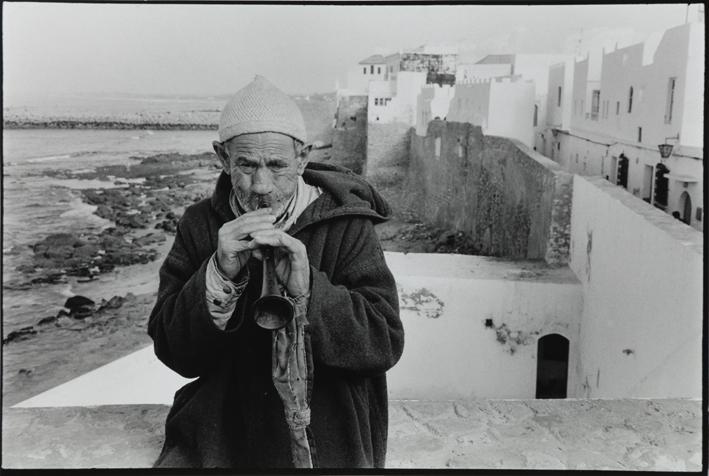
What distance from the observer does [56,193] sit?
502 cm

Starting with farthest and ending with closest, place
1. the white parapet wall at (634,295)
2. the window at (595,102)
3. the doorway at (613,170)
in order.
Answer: the window at (595,102) → the doorway at (613,170) → the white parapet wall at (634,295)

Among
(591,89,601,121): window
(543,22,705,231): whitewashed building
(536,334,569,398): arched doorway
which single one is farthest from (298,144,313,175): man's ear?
(591,89,601,121): window

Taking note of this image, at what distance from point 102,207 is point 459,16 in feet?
10.0

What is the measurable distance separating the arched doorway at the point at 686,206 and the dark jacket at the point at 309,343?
470 cm

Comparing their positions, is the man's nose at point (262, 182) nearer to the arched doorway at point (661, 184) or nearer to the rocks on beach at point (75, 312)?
the rocks on beach at point (75, 312)

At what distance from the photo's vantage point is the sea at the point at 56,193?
4117 millimetres

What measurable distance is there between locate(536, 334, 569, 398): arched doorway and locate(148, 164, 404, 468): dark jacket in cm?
→ 549

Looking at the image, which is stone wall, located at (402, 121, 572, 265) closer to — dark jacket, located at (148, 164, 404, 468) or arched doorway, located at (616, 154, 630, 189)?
arched doorway, located at (616, 154, 630, 189)

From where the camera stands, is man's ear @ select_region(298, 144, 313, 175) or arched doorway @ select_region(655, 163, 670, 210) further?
arched doorway @ select_region(655, 163, 670, 210)

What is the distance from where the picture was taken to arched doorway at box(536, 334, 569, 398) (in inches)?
299

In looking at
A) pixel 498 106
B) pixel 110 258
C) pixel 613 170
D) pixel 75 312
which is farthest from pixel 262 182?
pixel 498 106

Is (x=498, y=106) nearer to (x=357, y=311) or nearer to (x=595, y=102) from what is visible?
(x=595, y=102)

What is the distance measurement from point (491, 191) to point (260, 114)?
10496 mm

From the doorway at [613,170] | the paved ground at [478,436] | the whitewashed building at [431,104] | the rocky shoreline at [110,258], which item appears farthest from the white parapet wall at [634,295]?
the whitewashed building at [431,104]
